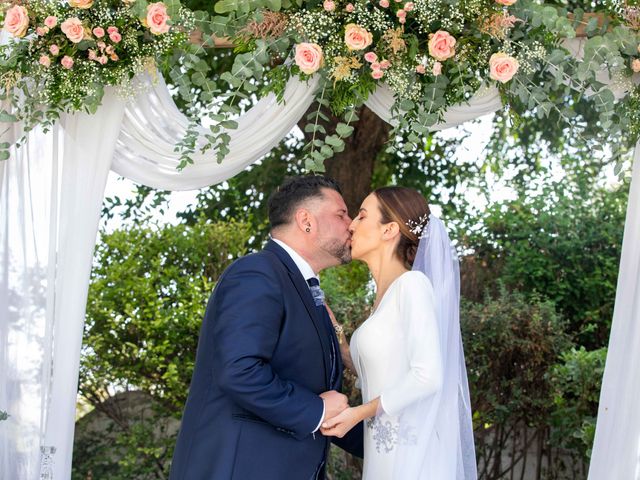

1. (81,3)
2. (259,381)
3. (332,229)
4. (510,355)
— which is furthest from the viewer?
(510,355)

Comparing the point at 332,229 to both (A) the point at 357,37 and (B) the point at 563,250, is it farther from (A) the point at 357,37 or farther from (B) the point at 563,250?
(B) the point at 563,250

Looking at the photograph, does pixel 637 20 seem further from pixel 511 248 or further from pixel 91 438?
pixel 91 438

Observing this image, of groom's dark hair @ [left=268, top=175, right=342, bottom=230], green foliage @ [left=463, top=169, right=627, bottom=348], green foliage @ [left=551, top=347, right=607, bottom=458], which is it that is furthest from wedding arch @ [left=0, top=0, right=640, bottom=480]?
green foliage @ [left=463, top=169, right=627, bottom=348]

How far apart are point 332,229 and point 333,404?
0.71 meters

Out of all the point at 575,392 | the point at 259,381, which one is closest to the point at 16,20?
the point at 259,381

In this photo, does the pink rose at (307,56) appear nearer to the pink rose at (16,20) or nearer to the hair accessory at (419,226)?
the hair accessory at (419,226)

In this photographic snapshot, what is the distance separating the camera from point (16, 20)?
3.88 meters

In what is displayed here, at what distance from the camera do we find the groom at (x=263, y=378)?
10.2 feet

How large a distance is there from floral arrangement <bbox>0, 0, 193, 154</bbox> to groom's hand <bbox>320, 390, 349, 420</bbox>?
5.56ft

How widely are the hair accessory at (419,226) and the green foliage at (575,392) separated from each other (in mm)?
2323

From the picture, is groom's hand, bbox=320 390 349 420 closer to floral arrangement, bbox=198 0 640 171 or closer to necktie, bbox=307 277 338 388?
necktie, bbox=307 277 338 388

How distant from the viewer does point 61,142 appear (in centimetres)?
425

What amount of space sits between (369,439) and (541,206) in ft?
13.8

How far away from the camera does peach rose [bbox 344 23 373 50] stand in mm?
3738
